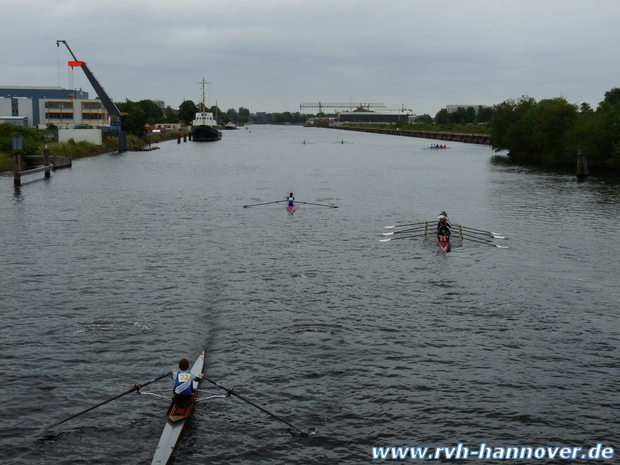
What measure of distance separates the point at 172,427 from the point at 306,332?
974 cm

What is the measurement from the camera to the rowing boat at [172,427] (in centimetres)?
1920

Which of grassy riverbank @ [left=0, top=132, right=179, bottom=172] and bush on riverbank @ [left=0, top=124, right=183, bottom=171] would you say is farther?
bush on riverbank @ [left=0, top=124, right=183, bottom=171]

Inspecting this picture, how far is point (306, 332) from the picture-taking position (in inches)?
1150

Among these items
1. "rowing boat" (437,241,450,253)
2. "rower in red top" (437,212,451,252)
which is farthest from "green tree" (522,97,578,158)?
"rowing boat" (437,241,450,253)

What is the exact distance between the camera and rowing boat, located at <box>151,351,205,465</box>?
1920 centimetres

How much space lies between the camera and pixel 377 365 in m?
25.9

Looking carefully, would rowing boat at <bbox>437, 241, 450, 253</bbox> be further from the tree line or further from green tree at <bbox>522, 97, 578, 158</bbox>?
green tree at <bbox>522, 97, 578, 158</bbox>

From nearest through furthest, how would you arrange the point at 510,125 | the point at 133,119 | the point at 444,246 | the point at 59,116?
the point at 444,246, the point at 510,125, the point at 133,119, the point at 59,116

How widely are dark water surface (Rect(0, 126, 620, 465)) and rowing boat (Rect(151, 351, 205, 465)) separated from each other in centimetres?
43

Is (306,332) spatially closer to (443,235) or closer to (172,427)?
(172,427)

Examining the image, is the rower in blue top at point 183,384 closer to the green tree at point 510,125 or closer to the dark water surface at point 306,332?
the dark water surface at point 306,332

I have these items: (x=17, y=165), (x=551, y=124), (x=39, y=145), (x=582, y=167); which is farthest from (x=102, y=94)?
(x=582, y=167)

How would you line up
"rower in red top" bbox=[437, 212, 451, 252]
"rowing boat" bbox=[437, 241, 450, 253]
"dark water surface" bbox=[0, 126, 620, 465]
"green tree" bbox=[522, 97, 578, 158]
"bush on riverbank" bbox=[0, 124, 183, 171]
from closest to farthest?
"dark water surface" bbox=[0, 126, 620, 465], "rowing boat" bbox=[437, 241, 450, 253], "rower in red top" bbox=[437, 212, 451, 252], "bush on riverbank" bbox=[0, 124, 183, 171], "green tree" bbox=[522, 97, 578, 158]

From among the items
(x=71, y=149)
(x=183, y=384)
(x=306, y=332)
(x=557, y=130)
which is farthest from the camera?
(x=71, y=149)
